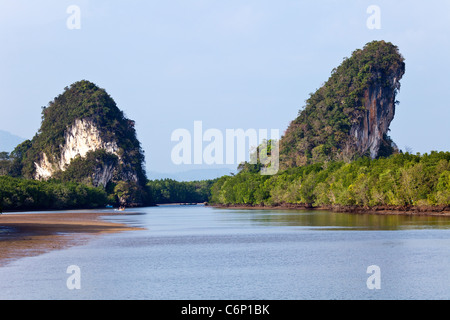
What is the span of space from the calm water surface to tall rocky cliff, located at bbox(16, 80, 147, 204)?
447 feet

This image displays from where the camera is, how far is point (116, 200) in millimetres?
167375

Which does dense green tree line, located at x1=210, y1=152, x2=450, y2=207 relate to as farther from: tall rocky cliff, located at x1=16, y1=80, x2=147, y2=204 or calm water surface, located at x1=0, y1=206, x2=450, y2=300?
tall rocky cliff, located at x1=16, y1=80, x2=147, y2=204

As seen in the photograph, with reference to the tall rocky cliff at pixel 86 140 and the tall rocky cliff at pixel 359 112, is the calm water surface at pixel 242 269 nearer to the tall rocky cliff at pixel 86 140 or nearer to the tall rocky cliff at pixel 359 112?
the tall rocky cliff at pixel 359 112

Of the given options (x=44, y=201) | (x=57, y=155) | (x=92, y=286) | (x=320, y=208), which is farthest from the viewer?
(x=57, y=155)

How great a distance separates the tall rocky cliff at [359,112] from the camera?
143m

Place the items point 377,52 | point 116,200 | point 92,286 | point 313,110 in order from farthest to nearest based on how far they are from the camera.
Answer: point 116,200 < point 313,110 < point 377,52 < point 92,286

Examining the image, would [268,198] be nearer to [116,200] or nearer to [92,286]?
[116,200]

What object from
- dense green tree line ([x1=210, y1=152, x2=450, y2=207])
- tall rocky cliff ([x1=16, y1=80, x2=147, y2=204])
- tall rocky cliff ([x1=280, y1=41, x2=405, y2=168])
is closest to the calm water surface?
dense green tree line ([x1=210, y1=152, x2=450, y2=207])

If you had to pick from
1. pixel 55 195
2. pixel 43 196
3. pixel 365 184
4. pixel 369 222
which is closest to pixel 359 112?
pixel 365 184

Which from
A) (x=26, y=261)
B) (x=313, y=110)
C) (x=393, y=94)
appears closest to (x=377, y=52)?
(x=393, y=94)

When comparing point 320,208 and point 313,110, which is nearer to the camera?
point 320,208

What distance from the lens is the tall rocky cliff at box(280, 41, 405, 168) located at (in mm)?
142750

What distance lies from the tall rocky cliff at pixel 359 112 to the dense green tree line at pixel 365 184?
1881 centimetres
